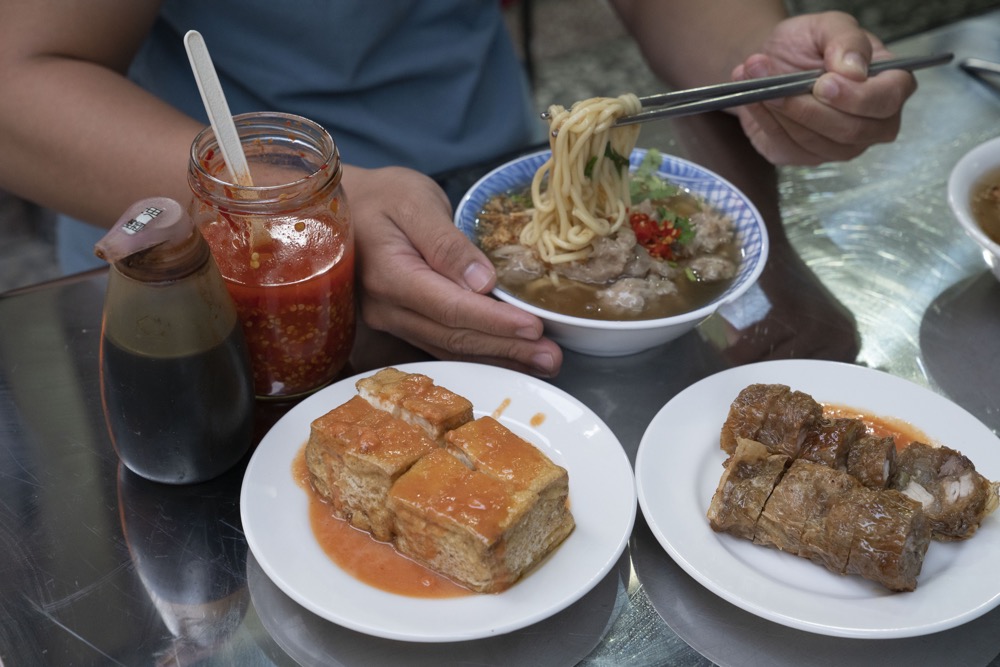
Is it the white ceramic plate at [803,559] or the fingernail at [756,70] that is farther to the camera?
the fingernail at [756,70]

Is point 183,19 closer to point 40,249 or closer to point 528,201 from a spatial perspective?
point 528,201

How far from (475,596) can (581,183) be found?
1.09 metres

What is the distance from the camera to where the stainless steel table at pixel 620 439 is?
145cm

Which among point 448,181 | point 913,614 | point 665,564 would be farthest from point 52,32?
point 913,614

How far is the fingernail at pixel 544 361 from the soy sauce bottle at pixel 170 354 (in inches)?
22.1

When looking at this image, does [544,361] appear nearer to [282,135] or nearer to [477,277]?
[477,277]

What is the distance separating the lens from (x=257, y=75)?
234 centimetres

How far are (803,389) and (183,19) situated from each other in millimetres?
1698

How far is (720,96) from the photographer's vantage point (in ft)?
6.86

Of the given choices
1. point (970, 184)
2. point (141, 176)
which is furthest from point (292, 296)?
point (970, 184)

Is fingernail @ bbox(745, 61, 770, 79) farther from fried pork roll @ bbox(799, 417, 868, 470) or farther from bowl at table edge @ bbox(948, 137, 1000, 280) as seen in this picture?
fried pork roll @ bbox(799, 417, 868, 470)

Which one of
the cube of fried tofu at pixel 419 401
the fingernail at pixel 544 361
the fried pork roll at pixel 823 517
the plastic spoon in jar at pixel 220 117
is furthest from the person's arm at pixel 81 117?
the fried pork roll at pixel 823 517

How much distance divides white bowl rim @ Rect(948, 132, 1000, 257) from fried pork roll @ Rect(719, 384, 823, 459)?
68cm

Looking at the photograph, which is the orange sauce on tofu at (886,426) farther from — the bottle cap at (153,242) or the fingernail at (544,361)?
the bottle cap at (153,242)
